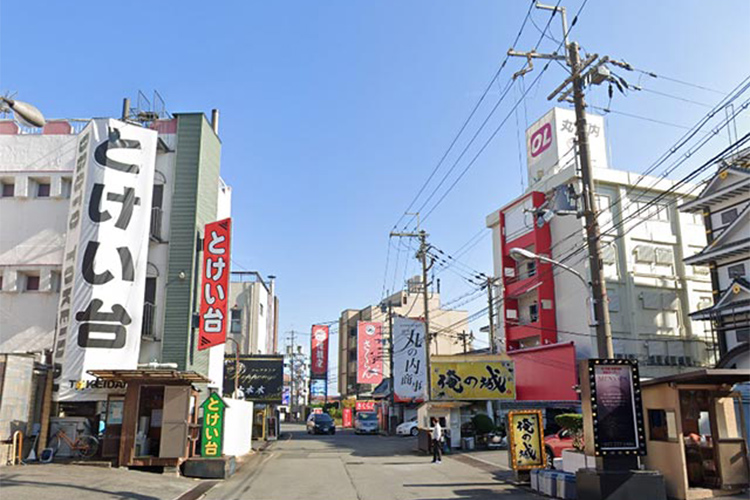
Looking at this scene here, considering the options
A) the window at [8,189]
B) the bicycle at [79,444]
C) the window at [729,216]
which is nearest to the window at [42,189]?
the window at [8,189]

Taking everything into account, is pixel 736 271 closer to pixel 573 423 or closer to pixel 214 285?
pixel 573 423

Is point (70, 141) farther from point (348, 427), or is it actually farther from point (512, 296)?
point (348, 427)

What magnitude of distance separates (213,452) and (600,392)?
11990 millimetres

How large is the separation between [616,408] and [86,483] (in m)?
11.9

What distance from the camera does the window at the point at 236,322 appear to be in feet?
171

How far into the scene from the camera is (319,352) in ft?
261

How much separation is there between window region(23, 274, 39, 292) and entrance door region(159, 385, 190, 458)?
33.8ft

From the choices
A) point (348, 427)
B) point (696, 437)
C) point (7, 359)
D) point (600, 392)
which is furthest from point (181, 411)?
point (348, 427)

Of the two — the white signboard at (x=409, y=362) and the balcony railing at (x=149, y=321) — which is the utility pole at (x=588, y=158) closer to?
the balcony railing at (x=149, y=321)

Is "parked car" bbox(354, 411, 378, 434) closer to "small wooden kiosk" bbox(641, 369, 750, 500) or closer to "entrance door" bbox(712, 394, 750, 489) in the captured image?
"small wooden kiosk" bbox(641, 369, 750, 500)

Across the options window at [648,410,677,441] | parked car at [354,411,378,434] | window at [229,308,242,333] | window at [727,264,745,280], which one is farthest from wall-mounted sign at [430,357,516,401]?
window at [229,308,242,333]

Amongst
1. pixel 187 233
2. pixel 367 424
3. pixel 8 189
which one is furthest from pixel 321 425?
pixel 8 189

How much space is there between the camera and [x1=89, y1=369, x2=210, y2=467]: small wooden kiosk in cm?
1805

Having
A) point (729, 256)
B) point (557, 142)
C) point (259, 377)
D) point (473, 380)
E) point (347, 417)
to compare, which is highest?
point (557, 142)
